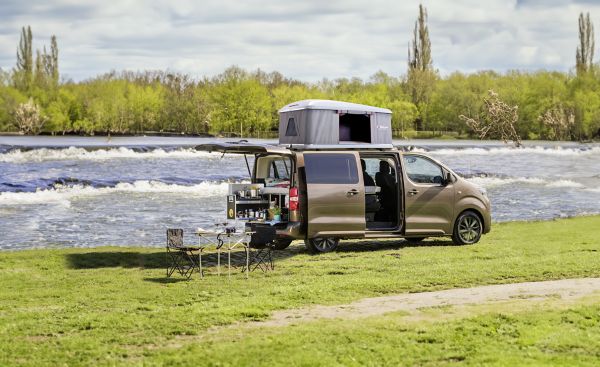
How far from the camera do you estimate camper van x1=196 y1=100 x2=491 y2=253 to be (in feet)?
56.7

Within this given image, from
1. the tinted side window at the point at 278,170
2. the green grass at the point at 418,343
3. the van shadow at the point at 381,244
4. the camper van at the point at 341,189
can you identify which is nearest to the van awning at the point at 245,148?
the camper van at the point at 341,189

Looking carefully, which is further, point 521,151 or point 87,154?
point 521,151

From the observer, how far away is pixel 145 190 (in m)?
42.6

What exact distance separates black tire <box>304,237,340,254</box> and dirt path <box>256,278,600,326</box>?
511cm

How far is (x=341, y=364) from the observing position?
8914mm

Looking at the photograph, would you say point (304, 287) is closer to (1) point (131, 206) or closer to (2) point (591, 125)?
(1) point (131, 206)

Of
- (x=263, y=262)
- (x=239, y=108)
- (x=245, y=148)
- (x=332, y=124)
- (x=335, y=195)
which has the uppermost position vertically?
(x=239, y=108)

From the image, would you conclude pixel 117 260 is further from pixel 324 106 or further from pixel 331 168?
pixel 324 106

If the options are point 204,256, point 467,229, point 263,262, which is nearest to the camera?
point 263,262

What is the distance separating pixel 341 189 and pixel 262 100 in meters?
100

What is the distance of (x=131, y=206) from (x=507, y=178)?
26.7 meters

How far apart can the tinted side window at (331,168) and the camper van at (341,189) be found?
0.07ft

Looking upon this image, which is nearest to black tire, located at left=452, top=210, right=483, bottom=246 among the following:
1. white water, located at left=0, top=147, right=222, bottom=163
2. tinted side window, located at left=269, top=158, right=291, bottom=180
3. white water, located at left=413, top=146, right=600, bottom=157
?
tinted side window, located at left=269, top=158, right=291, bottom=180

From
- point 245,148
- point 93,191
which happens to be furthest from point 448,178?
point 93,191
